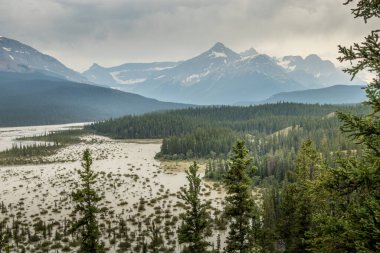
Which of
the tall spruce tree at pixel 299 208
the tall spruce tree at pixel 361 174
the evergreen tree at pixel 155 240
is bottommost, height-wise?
the evergreen tree at pixel 155 240

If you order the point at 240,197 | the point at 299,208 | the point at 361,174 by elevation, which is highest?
the point at 361,174

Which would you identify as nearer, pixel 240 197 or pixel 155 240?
pixel 240 197

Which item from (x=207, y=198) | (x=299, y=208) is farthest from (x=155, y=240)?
(x=207, y=198)

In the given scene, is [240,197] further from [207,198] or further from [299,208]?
[207,198]

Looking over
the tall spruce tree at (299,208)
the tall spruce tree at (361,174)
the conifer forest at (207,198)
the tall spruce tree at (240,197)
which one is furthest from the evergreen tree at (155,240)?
the tall spruce tree at (361,174)

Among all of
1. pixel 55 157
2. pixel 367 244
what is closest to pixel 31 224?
pixel 367 244

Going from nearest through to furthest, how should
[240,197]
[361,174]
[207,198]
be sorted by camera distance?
[361,174] < [240,197] < [207,198]

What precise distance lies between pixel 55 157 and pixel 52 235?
91.3m

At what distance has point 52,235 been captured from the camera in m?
43.4

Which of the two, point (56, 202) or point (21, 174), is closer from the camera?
point (56, 202)

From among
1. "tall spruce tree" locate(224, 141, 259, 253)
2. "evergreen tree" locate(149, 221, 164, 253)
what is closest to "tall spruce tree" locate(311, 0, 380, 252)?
"tall spruce tree" locate(224, 141, 259, 253)

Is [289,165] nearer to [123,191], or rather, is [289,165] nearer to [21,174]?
[123,191]

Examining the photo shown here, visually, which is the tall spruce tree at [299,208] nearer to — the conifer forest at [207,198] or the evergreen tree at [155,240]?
the conifer forest at [207,198]

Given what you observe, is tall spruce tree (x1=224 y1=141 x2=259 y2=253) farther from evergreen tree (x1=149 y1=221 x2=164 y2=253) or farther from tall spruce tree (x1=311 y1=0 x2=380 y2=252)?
evergreen tree (x1=149 y1=221 x2=164 y2=253)
